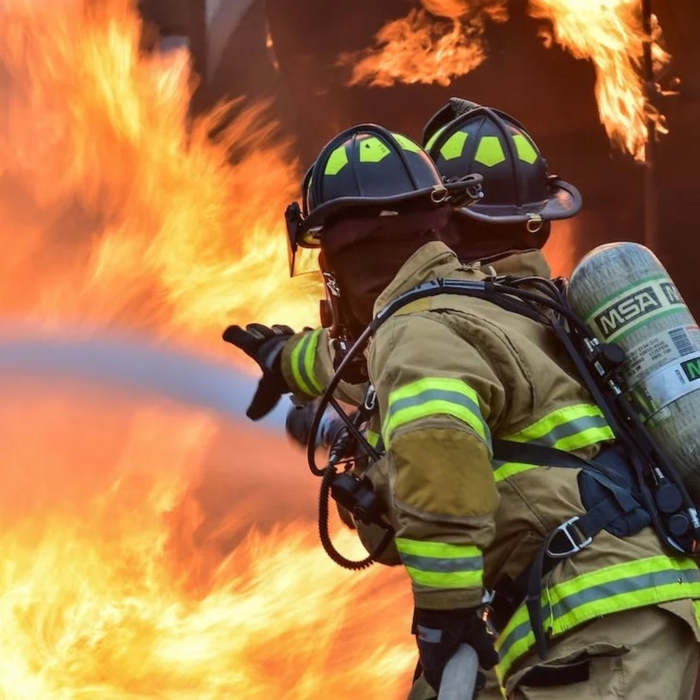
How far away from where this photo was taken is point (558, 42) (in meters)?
5.73

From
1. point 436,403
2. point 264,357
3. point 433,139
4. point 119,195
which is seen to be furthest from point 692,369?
point 119,195

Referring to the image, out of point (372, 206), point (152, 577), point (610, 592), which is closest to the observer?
point (610, 592)

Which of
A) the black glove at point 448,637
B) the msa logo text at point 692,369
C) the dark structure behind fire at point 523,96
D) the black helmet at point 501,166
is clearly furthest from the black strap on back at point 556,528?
the dark structure behind fire at point 523,96

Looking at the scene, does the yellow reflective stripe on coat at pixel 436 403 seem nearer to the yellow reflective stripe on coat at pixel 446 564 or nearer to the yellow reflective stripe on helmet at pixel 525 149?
the yellow reflective stripe on coat at pixel 446 564

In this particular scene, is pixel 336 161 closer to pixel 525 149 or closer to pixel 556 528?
pixel 525 149

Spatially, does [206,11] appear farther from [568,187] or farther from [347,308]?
[347,308]

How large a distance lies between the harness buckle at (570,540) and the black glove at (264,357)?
147 centimetres

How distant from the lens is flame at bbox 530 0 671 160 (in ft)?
18.7

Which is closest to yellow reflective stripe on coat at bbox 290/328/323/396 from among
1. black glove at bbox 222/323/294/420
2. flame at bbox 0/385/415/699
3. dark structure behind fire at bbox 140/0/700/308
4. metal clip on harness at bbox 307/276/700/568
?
black glove at bbox 222/323/294/420

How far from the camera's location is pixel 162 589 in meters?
4.34

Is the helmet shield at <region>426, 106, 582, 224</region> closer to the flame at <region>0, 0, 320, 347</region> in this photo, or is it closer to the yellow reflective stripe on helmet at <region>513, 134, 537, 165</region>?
the yellow reflective stripe on helmet at <region>513, 134, 537, 165</region>

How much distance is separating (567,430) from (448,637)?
53cm

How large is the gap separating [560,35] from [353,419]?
9.97ft

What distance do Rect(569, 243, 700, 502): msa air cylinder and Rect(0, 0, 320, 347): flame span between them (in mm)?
1843
